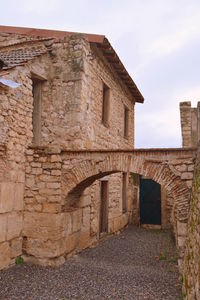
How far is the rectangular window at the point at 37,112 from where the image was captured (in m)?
7.11

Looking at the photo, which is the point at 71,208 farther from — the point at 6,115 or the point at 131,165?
the point at 6,115

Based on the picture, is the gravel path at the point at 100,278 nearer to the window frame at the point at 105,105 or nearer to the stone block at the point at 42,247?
the stone block at the point at 42,247

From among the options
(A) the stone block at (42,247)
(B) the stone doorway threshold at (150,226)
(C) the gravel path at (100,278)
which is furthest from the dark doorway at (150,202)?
(A) the stone block at (42,247)

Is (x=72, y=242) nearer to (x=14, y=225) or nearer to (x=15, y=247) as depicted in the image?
(x=15, y=247)

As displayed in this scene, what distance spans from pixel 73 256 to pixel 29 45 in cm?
510

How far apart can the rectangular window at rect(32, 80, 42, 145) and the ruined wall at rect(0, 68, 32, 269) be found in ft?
3.07

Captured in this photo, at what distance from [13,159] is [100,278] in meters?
2.62

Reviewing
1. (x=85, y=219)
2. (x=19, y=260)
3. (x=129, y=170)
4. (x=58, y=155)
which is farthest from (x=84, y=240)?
(x=129, y=170)

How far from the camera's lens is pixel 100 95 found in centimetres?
855

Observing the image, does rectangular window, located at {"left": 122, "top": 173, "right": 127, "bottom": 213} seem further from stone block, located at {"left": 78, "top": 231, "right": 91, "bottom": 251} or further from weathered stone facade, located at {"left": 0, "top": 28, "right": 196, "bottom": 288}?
stone block, located at {"left": 78, "top": 231, "right": 91, "bottom": 251}

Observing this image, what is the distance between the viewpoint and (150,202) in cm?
1337

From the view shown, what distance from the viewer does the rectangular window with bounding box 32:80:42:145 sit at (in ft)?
23.3

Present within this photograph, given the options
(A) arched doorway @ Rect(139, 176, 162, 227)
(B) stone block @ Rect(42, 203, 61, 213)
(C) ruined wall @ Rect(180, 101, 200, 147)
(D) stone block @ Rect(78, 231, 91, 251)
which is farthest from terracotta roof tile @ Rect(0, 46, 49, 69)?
(A) arched doorway @ Rect(139, 176, 162, 227)

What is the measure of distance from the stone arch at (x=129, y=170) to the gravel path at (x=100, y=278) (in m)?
1.20
